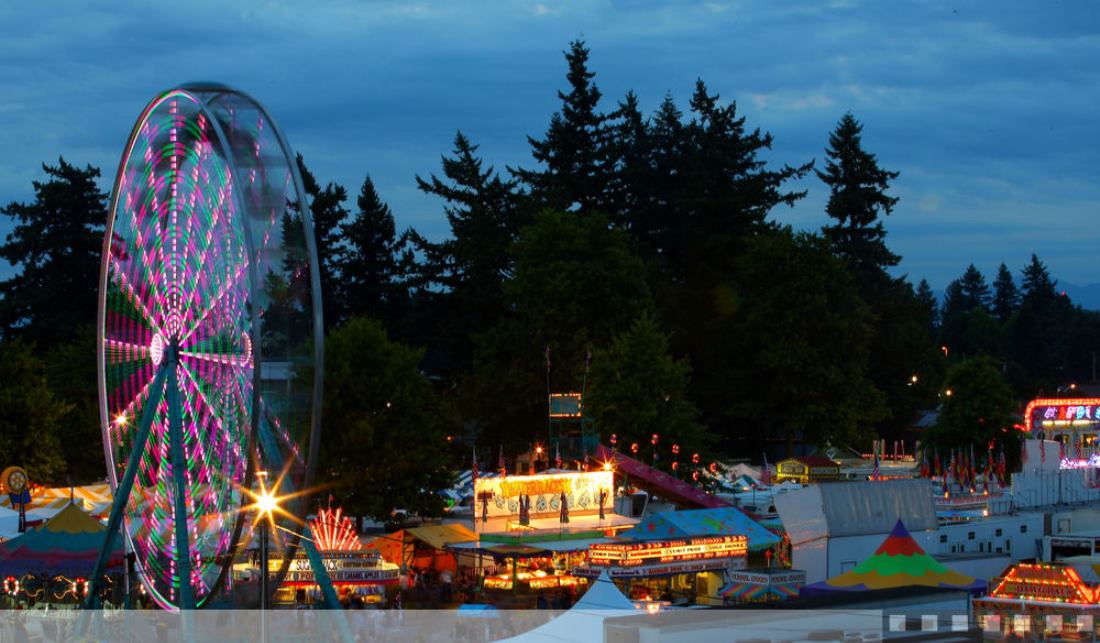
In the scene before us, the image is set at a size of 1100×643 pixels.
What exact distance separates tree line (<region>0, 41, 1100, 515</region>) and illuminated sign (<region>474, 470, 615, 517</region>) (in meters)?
8.22

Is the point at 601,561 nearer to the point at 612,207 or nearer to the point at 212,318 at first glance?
the point at 212,318

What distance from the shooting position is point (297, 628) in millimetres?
26438

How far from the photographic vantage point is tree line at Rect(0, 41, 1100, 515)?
5947 centimetres

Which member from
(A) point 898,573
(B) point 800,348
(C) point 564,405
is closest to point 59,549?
(A) point 898,573

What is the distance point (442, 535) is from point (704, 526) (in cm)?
736

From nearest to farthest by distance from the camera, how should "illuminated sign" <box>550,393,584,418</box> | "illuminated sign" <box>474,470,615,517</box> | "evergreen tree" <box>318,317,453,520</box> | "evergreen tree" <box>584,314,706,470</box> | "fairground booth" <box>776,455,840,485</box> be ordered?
"illuminated sign" <box>474,470,615,517</box> < "evergreen tree" <box>318,317,453,520</box> < "evergreen tree" <box>584,314,706,470</box> < "illuminated sign" <box>550,393,584,418</box> < "fairground booth" <box>776,455,840,485</box>

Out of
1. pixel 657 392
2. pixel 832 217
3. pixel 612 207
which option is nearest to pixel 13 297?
pixel 612 207

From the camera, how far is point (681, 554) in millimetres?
35156

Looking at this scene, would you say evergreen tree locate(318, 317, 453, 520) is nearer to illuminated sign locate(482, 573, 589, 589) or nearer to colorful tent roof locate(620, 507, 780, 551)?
colorful tent roof locate(620, 507, 780, 551)

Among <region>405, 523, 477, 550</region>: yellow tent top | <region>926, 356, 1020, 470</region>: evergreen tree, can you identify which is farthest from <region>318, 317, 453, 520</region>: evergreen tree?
<region>926, 356, 1020, 470</region>: evergreen tree

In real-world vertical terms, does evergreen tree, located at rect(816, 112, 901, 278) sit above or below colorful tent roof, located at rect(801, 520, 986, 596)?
above

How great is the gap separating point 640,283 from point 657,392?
39.6 feet

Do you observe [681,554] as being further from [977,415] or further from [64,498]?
[977,415]

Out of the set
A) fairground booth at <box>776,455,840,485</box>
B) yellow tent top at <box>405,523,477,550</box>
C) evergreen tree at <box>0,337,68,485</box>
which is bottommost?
yellow tent top at <box>405,523,477,550</box>
